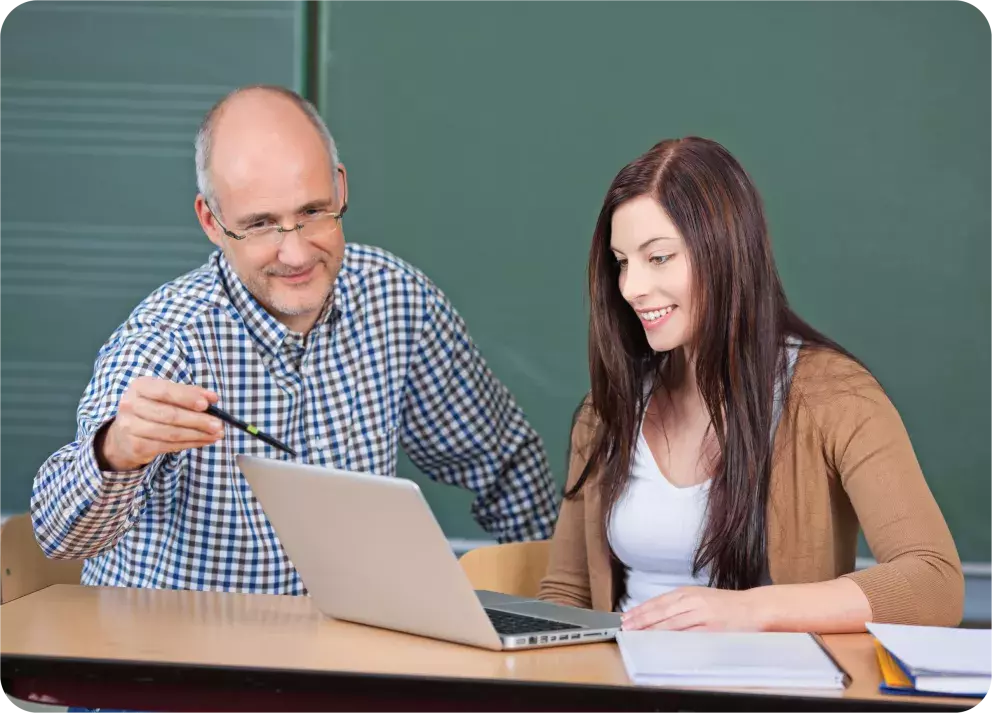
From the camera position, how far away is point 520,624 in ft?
4.61

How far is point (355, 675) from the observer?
1210mm

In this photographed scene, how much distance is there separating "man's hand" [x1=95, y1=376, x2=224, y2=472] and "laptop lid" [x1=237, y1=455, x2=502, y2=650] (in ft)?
Answer: 0.26

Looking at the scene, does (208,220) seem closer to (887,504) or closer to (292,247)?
(292,247)

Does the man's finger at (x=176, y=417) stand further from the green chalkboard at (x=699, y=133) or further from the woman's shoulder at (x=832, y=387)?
the green chalkboard at (x=699, y=133)

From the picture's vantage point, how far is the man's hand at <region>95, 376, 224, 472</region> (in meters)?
1.48

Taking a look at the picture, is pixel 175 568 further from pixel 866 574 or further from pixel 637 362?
pixel 866 574

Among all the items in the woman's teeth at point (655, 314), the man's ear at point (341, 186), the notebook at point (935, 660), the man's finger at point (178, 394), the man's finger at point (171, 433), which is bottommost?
the notebook at point (935, 660)

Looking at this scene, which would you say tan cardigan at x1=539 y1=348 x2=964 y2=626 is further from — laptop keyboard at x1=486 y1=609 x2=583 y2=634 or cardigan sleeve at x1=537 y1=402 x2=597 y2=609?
laptop keyboard at x1=486 y1=609 x2=583 y2=634

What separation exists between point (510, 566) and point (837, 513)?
518mm

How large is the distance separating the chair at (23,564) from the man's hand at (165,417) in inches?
15.5

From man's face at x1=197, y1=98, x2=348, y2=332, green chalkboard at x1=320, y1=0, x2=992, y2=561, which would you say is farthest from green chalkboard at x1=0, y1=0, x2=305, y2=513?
man's face at x1=197, y1=98, x2=348, y2=332

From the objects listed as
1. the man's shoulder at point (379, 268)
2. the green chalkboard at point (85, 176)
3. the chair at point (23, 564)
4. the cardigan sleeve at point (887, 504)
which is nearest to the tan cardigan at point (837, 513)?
the cardigan sleeve at point (887, 504)

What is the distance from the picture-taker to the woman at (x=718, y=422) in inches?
67.3

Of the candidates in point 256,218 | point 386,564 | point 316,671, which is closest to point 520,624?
point 386,564
